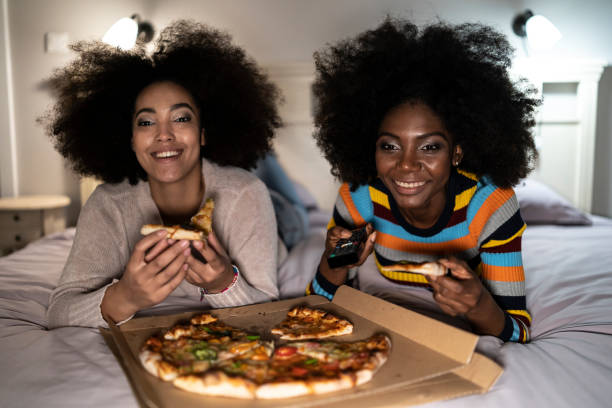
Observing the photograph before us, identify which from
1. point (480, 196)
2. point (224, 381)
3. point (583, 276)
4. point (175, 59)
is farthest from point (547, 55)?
point (224, 381)

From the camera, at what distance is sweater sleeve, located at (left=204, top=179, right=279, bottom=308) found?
177cm

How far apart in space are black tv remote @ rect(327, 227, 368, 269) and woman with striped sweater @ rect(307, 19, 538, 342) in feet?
0.14

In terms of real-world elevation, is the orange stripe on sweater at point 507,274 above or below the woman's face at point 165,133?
below

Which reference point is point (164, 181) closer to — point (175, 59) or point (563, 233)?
point (175, 59)

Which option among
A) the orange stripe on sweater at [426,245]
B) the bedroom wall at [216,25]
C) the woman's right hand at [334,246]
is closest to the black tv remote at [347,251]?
the woman's right hand at [334,246]

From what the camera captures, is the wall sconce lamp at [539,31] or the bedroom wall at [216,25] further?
the bedroom wall at [216,25]

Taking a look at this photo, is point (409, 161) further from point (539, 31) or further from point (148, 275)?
point (539, 31)

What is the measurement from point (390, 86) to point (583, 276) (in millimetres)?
1155

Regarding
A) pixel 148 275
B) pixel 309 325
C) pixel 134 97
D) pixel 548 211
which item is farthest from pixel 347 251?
pixel 548 211

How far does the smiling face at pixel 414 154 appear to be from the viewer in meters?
1.63

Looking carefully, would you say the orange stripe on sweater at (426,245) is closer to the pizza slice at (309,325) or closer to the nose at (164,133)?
the pizza slice at (309,325)

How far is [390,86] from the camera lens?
1.85 m

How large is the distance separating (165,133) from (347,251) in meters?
0.80

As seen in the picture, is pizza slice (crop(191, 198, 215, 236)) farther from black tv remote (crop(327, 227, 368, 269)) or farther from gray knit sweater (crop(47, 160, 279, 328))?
black tv remote (crop(327, 227, 368, 269))
